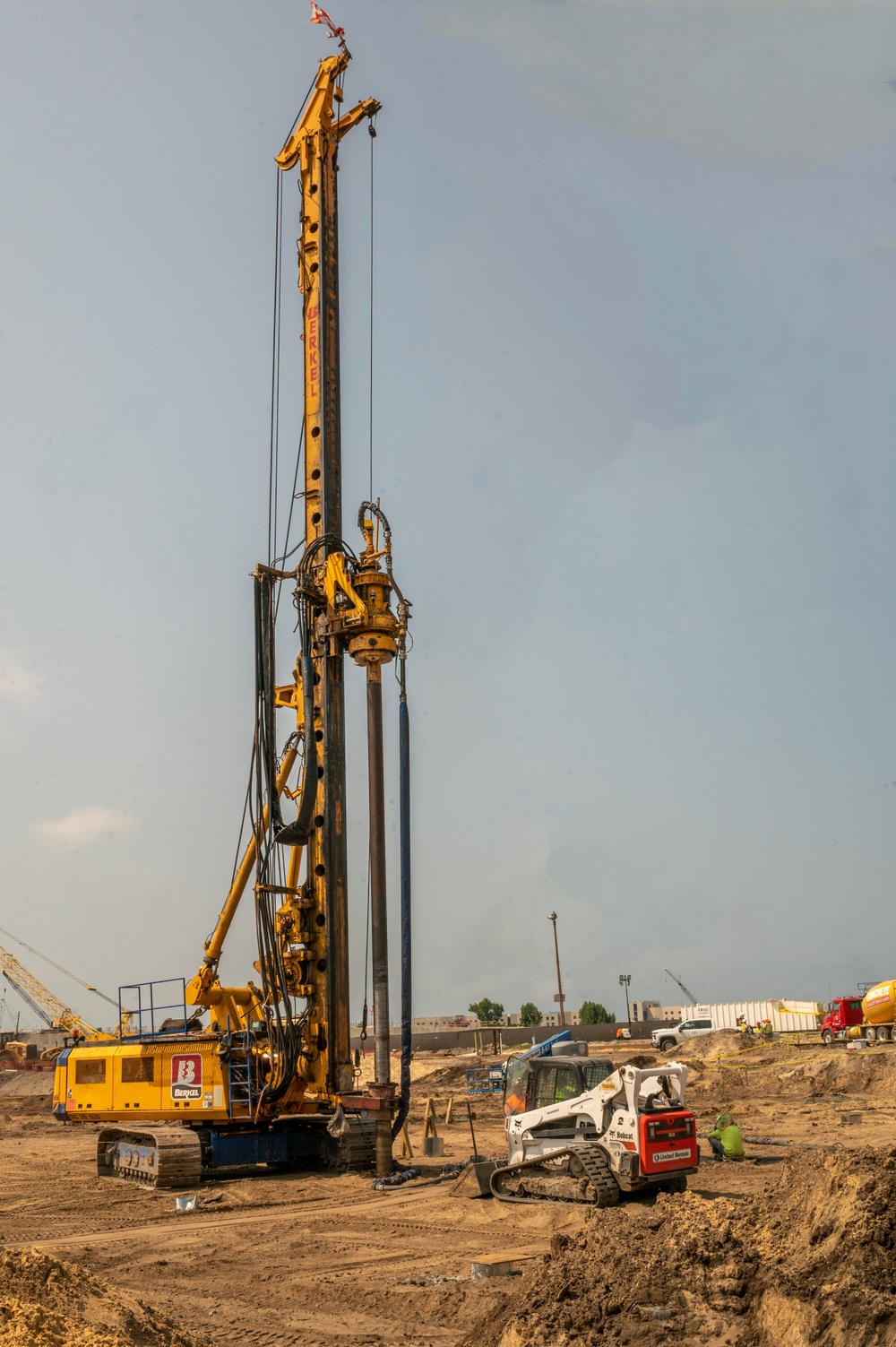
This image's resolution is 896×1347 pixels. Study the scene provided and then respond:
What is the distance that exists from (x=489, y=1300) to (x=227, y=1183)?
9133 millimetres

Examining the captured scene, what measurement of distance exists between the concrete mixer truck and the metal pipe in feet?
104

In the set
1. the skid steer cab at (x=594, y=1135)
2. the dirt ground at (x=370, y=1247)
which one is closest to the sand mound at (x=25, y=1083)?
the dirt ground at (x=370, y=1247)

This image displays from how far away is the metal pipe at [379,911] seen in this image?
1731 cm

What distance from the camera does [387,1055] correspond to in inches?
698

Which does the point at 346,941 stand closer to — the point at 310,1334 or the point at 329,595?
the point at 329,595

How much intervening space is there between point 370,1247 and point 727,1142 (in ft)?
24.0

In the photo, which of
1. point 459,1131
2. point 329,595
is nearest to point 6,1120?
point 459,1131

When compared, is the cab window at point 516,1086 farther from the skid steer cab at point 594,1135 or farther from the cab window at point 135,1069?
the cab window at point 135,1069

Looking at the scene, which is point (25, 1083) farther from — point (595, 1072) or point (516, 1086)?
point (595, 1072)

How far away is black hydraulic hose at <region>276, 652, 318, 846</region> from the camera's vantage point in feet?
62.2

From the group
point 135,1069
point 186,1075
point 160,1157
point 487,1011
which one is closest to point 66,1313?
point 160,1157

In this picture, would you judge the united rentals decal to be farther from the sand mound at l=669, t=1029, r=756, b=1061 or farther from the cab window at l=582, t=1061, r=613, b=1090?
the sand mound at l=669, t=1029, r=756, b=1061

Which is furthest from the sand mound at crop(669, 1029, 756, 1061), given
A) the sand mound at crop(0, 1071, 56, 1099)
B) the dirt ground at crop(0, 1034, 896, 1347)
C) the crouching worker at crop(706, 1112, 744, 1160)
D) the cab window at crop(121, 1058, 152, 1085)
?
the cab window at crop(121, 1058, 152, 1085)

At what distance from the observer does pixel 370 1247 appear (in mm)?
12555
